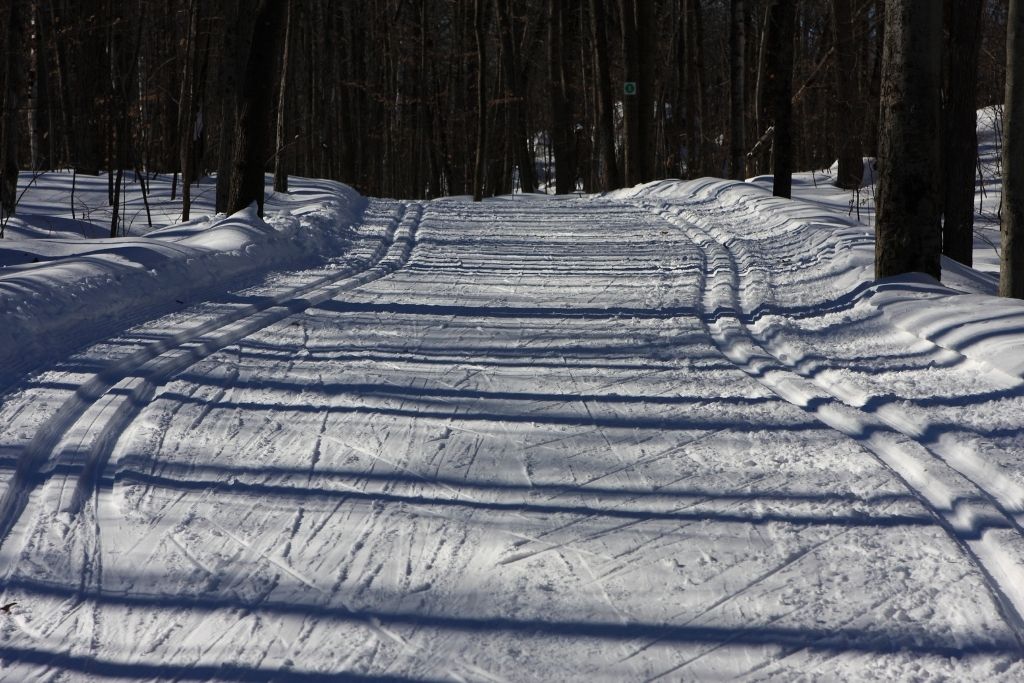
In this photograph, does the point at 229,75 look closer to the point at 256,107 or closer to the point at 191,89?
the point at 191,89

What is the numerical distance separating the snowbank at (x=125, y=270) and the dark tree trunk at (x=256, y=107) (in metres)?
0.53

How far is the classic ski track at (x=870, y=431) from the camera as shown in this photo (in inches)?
115

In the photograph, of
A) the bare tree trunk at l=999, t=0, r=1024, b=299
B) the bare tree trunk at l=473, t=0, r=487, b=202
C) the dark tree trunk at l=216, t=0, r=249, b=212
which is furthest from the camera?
the bare tree trunk at l=473, t=0, r=487, b=202

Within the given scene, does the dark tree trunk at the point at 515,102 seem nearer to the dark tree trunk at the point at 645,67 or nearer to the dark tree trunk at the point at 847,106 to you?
the dark tree trunk at the point at 645,67

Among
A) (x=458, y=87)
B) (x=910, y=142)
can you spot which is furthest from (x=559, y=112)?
(x=910, y=142)

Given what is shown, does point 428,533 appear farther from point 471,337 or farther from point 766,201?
point 766,201

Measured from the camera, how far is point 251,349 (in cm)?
601

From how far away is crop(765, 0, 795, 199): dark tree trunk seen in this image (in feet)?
50.8

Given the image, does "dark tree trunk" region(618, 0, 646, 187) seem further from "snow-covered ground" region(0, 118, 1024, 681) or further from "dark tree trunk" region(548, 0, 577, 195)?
"snow-covered ground" region(0, 118, 1024, 681)

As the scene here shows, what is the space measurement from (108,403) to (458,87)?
3889cm

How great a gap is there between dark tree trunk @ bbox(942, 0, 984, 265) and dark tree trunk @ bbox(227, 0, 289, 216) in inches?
325

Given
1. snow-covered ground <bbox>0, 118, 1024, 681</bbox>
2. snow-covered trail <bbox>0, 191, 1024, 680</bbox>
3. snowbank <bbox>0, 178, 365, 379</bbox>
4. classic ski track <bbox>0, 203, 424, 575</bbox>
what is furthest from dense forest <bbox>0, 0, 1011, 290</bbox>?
→ classic ski track <bbox>0, 203, 424, 575</bbox>

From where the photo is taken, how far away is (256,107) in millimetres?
12469

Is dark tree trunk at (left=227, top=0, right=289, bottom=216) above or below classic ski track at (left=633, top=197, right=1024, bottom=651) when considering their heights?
above
